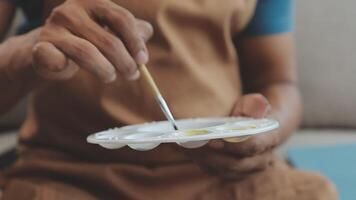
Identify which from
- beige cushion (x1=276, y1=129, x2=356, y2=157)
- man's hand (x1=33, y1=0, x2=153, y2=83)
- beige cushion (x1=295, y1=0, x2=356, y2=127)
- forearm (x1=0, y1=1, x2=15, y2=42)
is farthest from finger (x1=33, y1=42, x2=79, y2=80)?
beige cushion (x1=295, y1=0, x2=356, y2=127)

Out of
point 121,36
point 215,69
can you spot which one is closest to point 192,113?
point 215,69

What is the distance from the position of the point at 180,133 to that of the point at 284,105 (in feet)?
→ 1.00

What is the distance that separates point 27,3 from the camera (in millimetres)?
786

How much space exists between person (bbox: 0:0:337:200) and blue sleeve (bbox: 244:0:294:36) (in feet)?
0.13

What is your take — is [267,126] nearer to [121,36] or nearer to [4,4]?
[121,36]

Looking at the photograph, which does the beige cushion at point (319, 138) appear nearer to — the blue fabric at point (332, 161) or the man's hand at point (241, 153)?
the blue fabric at point (332, 161)

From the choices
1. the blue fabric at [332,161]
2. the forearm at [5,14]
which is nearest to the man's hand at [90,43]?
the forearm at [5,14]

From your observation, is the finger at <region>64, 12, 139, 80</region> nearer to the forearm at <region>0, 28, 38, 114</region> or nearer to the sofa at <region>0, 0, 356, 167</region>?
the forearm at <region>0, 28, 38, 114</region>

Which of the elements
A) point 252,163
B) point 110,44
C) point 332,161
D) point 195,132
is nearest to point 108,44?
point 110,44

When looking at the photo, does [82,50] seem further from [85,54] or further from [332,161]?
[332,161]

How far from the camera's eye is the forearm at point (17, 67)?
0.63 metres

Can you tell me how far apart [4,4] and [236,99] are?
0.30 meters

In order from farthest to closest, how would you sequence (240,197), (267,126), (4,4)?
(4,4) < (240,197) < (267,126)

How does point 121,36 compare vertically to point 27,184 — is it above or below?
above
